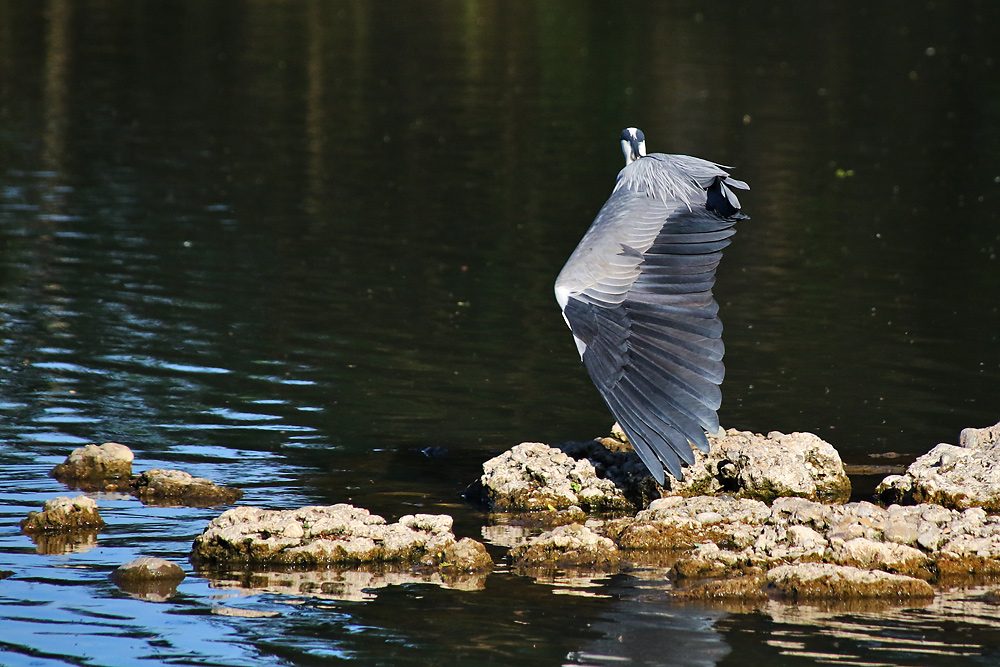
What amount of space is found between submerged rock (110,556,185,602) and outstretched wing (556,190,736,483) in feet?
8.96

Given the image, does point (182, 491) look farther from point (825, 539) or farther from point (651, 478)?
point (825, 539)

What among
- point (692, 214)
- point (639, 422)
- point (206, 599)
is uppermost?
point (692, 214)

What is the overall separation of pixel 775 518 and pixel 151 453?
188 inches

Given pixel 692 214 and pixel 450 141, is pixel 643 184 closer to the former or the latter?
pixel 692 214

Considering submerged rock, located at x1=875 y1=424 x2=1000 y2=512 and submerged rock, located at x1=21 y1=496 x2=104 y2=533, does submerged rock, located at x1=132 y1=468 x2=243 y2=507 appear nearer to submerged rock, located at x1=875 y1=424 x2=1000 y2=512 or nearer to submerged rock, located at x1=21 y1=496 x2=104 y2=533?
submerged rock, located at x1=21 y1=496 x2=104 y2=533

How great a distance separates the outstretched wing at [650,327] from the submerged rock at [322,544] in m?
1.33

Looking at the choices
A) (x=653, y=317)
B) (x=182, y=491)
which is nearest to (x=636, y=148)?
(x=653, y=317)

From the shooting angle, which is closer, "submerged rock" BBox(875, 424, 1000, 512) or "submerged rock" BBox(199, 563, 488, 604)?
"submerged rock" BBox(199, 563, 488, 604)

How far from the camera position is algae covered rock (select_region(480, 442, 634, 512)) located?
938cm

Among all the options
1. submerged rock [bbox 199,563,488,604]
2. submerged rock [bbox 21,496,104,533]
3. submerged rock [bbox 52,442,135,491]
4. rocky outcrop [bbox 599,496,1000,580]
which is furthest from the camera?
submerged rock [bbox 52,442,135,491]

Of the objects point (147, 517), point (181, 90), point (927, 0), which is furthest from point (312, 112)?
point (927, 0)

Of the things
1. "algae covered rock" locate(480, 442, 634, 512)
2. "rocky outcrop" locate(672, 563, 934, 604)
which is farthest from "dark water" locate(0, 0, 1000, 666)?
"algae covered rock" locate(480, 442, 634, 512)

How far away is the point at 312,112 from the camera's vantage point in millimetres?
29031

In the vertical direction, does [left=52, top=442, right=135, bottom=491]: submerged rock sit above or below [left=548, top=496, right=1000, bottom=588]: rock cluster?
above
